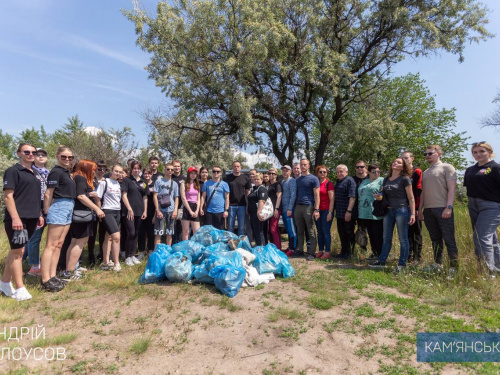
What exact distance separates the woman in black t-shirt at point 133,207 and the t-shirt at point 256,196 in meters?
2.19

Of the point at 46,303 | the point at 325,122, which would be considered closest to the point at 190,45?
the point at 325,122

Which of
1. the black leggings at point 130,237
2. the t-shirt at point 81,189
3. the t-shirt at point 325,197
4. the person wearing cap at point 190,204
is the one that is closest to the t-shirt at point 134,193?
the black leggings at point 130,237

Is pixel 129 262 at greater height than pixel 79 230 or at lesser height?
lesser

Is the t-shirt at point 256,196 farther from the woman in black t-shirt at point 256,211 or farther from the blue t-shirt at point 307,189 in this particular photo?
the blue t-shirt at point 307,189

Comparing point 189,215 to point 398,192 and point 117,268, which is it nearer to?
point 117,268

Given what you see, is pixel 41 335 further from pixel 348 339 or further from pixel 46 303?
pixel 348 339

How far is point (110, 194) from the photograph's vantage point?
5535 mm

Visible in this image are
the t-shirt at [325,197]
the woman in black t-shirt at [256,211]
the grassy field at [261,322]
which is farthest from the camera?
the woman in black t-shirt at [256,211]

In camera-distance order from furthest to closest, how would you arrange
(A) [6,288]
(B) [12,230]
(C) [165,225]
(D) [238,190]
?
(D) [238,190] < (C) [165,225] < (A) [6,288] < (B) [12,230]

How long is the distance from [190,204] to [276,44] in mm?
9204

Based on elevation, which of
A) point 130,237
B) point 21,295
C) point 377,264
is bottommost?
point 21,295

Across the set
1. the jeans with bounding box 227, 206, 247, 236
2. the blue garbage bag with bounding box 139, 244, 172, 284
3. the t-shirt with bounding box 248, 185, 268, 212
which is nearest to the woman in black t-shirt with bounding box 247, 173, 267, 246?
the t-shirt with bounding box 248, 185, 268, 212

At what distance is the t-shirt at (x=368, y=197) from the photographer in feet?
→ 19.5

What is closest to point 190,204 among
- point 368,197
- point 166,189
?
point 166,189
